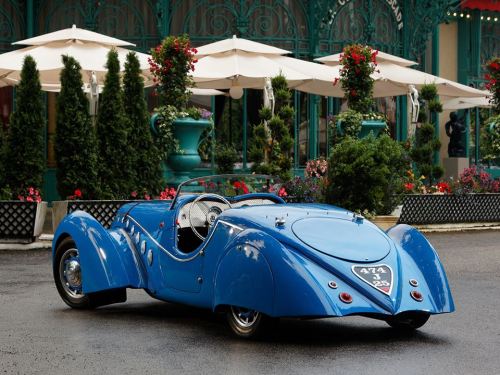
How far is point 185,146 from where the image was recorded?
19031mm

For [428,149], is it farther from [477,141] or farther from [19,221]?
[477,141]

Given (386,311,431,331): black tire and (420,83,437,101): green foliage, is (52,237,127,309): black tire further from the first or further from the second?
(420,83,437,101): green foliage

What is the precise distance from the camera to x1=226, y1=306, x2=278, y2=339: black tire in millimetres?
7505

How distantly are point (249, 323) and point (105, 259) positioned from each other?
174 centimetres

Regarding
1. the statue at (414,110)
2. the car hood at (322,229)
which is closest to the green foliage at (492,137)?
the statue at (414,110)

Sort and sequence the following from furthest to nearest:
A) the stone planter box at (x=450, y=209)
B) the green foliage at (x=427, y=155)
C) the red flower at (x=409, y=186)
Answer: the green foliage at (x=427, y=155) < the red flower at (x=409, y=186) < the stone planter box at (x=450, y=209)

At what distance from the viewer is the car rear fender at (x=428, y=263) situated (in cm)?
778

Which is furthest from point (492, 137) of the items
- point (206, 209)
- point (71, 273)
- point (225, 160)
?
point (71, 273)

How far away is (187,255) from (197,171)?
15.0 m

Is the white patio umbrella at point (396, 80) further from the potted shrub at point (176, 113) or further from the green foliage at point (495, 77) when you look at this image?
the potted shrub at point (176, 113)

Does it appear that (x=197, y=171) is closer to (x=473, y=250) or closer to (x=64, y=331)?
(x=473, y=250)

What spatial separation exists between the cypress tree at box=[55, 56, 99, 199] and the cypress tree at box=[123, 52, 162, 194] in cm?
74

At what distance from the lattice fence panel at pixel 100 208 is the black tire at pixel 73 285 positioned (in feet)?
21.5

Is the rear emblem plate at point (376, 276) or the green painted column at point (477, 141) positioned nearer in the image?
the rear emblem plate at point (376, 276)
